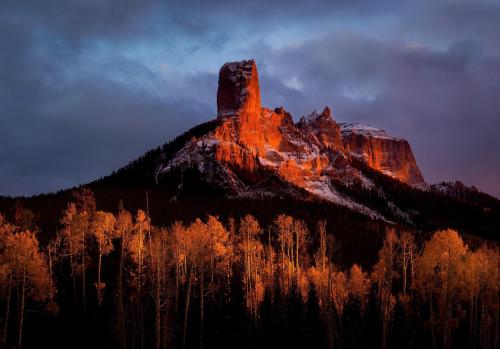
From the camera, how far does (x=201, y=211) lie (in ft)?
497

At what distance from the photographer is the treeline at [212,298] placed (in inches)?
1992

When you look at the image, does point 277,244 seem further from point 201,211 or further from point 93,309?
point 93,309

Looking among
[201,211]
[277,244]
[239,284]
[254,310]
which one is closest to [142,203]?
[201,211]

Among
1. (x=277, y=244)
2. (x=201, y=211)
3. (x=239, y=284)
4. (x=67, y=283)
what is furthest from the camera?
(x=201, y=211)

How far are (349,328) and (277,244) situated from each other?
183ft

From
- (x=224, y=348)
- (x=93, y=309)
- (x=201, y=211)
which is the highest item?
(x=201, y=211)

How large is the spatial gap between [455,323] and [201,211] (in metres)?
96.1

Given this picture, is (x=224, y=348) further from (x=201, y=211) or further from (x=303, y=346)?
(x=201, y=211)

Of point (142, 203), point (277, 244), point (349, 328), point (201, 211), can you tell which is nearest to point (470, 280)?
point (349, 328)

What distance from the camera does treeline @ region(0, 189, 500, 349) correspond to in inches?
1992

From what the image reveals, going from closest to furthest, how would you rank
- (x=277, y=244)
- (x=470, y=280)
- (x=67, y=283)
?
(x=470, y=280), (x=67, y=283), (x=277, y=244)

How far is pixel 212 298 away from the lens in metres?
62.6

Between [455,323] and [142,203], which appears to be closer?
[455,323]

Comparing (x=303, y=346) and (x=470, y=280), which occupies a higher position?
(x=470, y=280)
